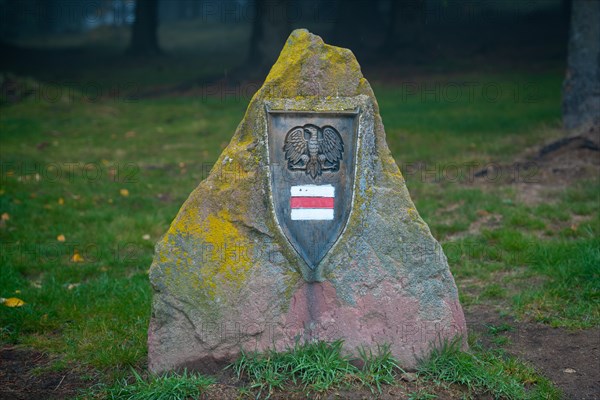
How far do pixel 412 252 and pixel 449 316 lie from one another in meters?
0.49

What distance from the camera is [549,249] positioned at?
6.51 meters

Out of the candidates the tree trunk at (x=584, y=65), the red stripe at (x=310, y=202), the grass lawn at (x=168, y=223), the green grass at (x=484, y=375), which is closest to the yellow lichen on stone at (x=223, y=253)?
the red stripe at (x=310, y=202)

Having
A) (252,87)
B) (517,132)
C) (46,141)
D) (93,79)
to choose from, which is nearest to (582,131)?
(517,132)

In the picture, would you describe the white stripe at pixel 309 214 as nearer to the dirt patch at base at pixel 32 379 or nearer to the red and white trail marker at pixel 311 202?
the red and white trail marker at pixel 311 202

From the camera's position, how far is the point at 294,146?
446cm

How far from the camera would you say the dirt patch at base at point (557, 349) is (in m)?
4.55

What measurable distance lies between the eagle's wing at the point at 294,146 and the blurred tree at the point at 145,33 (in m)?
25.8

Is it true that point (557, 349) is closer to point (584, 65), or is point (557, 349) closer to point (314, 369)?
point (314, 369)

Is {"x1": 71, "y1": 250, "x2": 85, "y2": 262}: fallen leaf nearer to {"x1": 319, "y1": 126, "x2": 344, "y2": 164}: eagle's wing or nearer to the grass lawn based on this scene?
the grass lawn

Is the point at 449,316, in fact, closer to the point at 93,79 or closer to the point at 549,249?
the point at 549,249

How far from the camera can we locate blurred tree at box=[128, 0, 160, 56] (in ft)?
93.7

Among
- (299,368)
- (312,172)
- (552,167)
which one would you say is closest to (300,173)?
(312,172)

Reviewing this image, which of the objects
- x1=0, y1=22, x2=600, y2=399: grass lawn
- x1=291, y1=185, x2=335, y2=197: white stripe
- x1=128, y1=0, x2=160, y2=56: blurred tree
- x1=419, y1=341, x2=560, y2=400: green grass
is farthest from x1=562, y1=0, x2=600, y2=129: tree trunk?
x1=128, y1=0, x2=160, y2=56: blurred tree

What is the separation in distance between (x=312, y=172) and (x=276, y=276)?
0.71m
